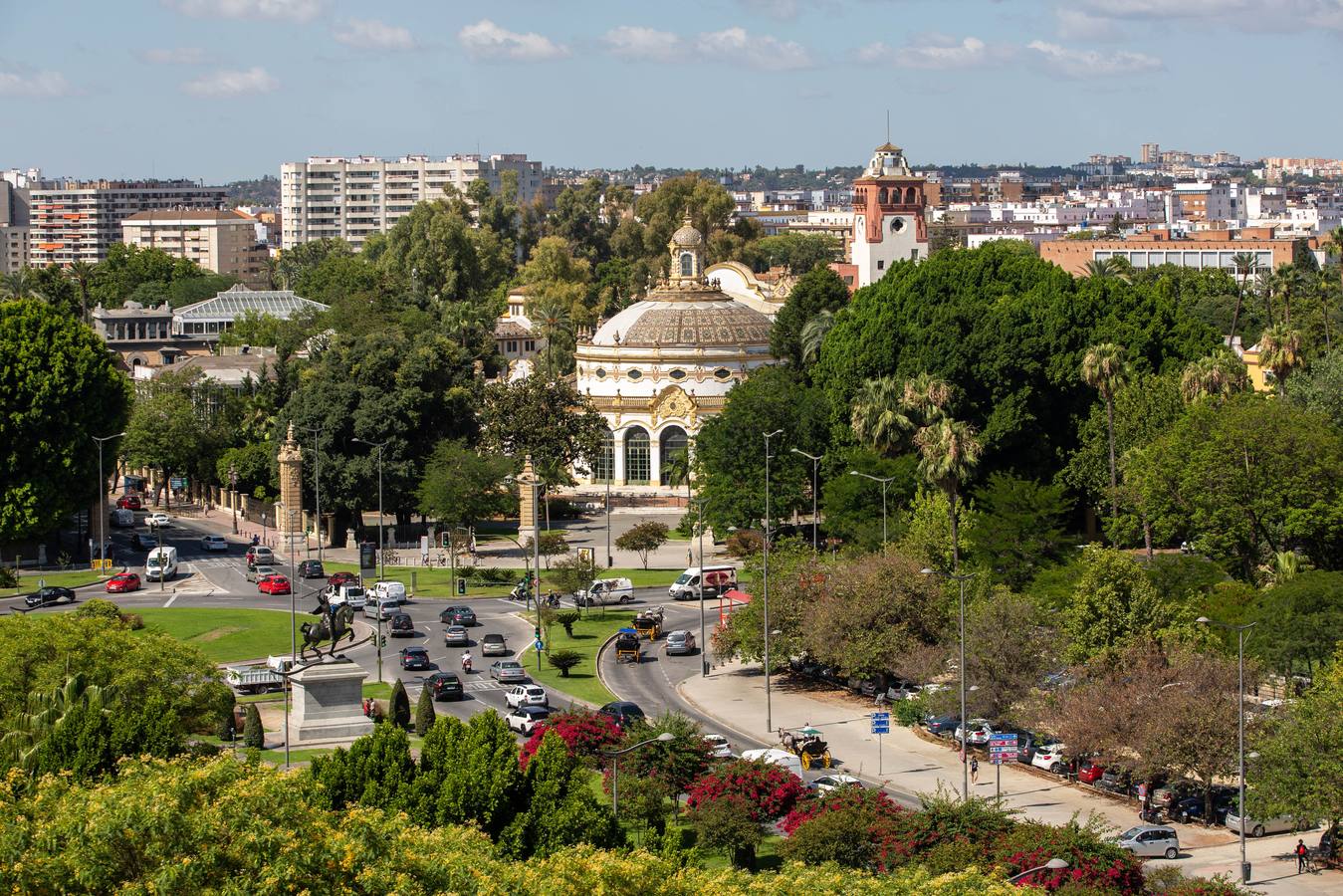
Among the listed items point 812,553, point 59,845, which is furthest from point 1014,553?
point 59,845

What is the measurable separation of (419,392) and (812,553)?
33.5 meters

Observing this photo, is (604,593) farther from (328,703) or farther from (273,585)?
(328,703)

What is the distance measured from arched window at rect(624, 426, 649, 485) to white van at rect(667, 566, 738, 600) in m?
29.1

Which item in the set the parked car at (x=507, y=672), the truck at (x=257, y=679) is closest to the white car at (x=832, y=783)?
the parked car at (x=507, y=672)

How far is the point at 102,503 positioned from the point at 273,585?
12.1 meters

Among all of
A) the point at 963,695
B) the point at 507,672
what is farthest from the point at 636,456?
the point at 963,695

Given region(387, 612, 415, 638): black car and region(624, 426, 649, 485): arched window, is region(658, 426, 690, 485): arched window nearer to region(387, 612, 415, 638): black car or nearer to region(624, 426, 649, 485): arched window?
region(624, 426, 649, 485): arched window

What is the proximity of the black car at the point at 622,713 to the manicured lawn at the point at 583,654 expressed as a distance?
456 cm

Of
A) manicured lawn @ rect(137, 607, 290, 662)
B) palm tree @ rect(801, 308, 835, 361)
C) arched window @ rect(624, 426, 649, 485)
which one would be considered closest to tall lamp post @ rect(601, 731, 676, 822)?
manicured lawn @ rect(137, 607, 290, 662)

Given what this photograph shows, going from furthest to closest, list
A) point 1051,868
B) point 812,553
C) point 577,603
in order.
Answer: point 577,603 → point 812,553 → point 1051,868

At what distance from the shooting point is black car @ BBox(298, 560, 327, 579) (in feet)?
331

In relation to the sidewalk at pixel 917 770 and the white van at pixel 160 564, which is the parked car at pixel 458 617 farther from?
the white van at pixel 160 564

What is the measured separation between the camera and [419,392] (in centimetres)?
11212

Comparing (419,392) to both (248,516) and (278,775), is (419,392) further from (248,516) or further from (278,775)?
(278,775)
